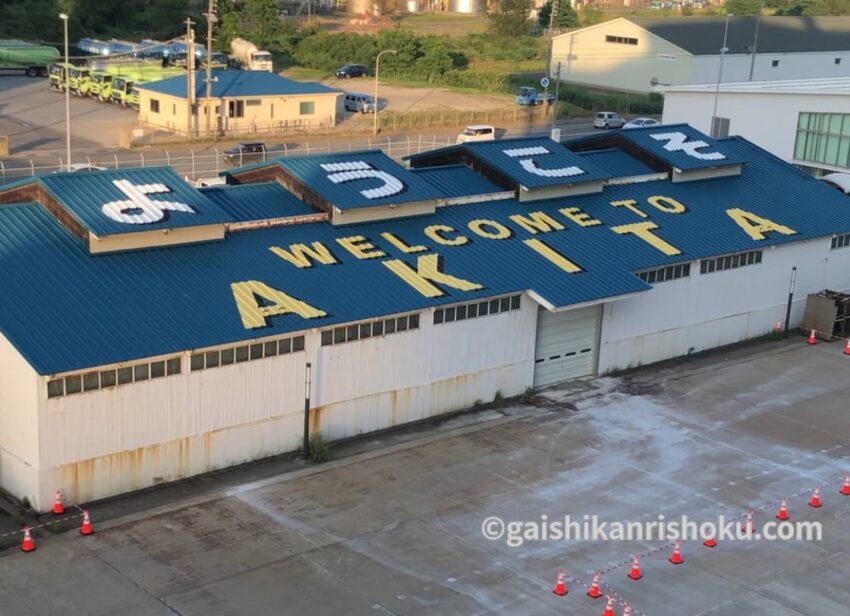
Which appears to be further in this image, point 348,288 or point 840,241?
point 840,241

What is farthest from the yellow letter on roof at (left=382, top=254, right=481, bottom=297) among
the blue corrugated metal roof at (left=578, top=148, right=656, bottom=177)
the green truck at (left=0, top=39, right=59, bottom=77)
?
the green truck at (left=0, top=39, right=59, bottom=77)

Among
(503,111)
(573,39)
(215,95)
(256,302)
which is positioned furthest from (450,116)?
(256,302)

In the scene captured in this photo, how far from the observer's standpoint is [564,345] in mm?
37531

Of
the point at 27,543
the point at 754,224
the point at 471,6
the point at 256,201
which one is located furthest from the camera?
the point at 471,6

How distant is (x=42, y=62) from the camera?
339 ft

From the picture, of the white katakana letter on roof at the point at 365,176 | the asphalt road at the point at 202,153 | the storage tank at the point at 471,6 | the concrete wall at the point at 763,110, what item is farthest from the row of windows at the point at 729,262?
the storage tank at the point at 471,6

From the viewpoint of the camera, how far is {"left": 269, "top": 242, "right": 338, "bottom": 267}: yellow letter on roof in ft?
109

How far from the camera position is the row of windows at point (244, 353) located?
2867cm

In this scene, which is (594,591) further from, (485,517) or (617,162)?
(617,162)

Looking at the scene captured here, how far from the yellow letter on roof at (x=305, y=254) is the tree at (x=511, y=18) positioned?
116m

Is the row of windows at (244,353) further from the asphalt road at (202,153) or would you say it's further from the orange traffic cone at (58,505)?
the asphalt road at (202,153)

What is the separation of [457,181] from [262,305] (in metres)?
12.1

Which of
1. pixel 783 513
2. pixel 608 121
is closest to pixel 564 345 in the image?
pixel 783 513

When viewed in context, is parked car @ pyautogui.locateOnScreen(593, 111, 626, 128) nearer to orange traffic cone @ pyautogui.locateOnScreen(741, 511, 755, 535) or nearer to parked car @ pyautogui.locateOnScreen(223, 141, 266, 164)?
parked car @ pyautogui.locateOnScreen(223, 141, 266, 164)
